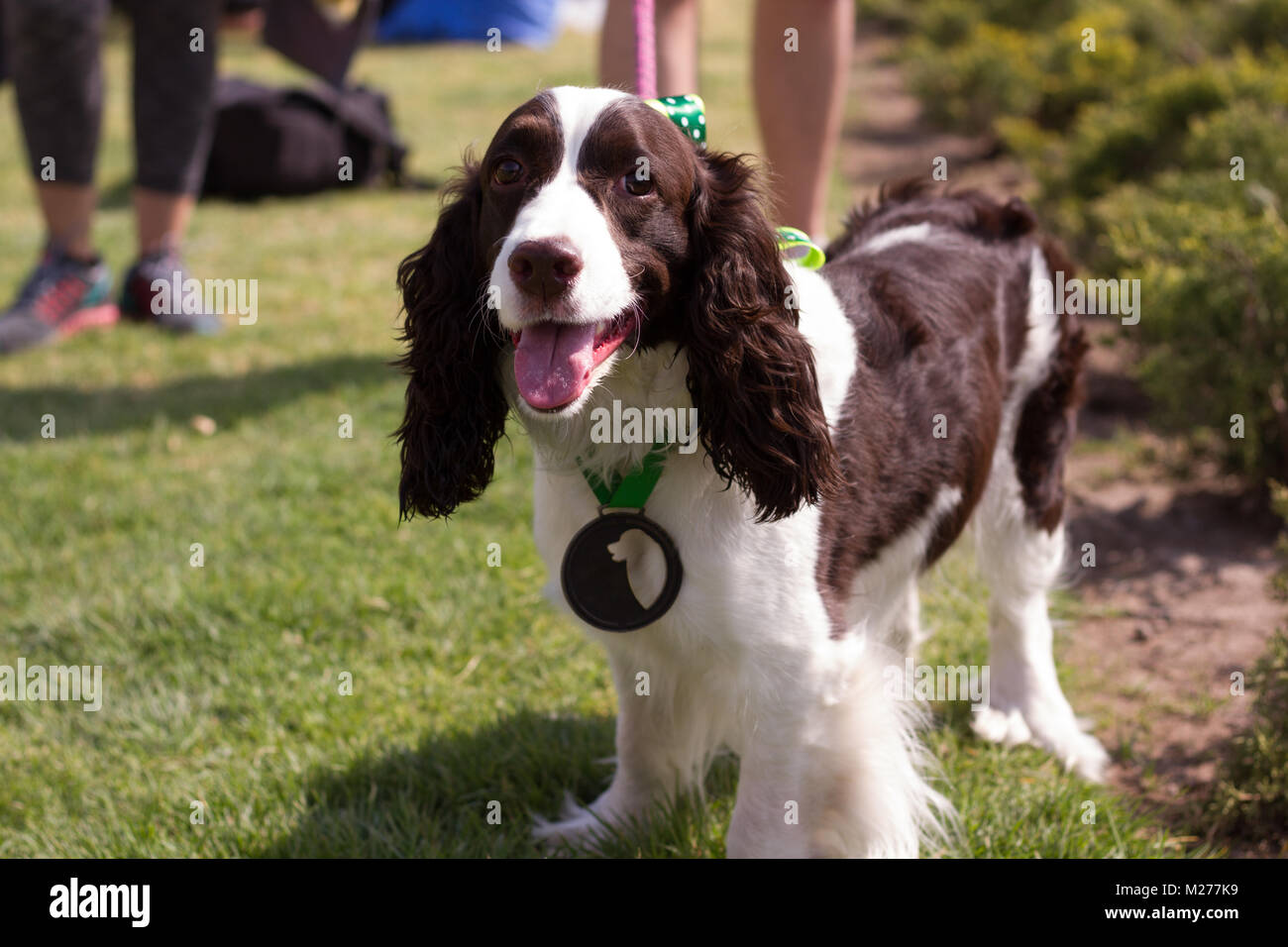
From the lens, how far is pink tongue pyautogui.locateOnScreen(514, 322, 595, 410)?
201 cm

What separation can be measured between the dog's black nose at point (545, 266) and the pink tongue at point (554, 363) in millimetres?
101

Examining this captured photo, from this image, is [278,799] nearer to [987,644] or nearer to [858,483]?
[858,483]

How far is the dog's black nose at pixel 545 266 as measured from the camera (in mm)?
1898

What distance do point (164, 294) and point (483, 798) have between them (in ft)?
13.1

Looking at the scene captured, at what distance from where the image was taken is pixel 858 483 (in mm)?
2467

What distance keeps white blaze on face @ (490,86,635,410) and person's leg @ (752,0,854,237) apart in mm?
1988

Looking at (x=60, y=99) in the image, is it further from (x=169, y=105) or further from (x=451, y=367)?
(x=451, y=367)

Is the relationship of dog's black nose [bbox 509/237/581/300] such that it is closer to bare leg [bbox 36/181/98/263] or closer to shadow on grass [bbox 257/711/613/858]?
shadow on grass [bbox 257/711/613/858]

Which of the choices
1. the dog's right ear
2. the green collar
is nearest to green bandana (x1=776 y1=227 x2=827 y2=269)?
the green collar

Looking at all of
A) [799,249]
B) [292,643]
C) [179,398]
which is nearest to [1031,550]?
[799,249]

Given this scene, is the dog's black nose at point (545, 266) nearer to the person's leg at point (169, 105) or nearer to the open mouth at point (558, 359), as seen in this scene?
the open mouth at point (558, 359)

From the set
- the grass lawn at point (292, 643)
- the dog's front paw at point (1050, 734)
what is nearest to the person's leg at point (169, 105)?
the grass lawn at point (292, 643)
